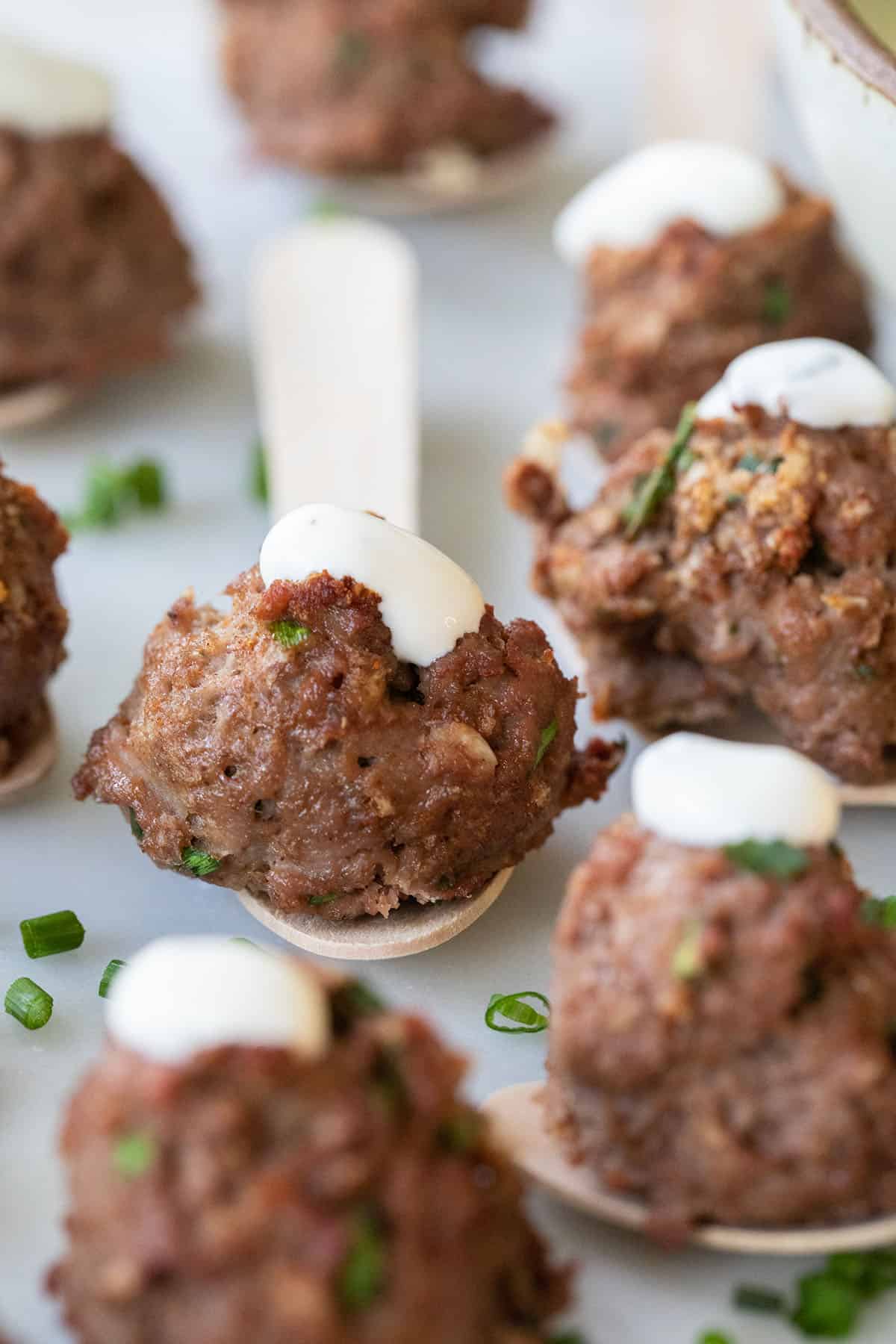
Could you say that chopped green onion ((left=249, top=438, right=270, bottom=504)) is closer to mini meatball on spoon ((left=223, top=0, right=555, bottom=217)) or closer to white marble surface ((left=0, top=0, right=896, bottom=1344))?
white marble surface ((left=0, top=0, right=896, bottom=1344))

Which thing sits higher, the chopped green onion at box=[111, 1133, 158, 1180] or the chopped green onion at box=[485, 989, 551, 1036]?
the chopped green onion at box=[111, 1133, 158, 1180]

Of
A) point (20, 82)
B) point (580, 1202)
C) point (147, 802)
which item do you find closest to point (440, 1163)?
point (580, 1202)

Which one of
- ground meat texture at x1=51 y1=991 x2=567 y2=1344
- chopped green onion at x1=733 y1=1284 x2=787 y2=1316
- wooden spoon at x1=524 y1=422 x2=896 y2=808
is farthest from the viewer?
wooden spoon at x1=524 y1=422 x2=896 y2=808

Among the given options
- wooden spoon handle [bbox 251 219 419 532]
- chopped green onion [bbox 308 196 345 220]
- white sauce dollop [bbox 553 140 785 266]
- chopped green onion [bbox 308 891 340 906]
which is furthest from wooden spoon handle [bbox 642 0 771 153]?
chopped green onion [bbox 308 891 340 906]

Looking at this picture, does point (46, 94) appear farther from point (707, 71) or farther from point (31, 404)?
point (707, 71)

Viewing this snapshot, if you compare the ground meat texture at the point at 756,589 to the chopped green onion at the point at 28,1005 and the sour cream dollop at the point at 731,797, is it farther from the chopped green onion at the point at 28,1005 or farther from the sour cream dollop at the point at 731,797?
the chopped green onion at the point at 28,1005

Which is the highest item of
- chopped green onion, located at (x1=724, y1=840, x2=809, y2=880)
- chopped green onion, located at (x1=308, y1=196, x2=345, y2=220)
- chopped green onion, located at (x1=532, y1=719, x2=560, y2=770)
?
chopped green onion, located at (x1=724, y1=840, x2=809, y2=880)
